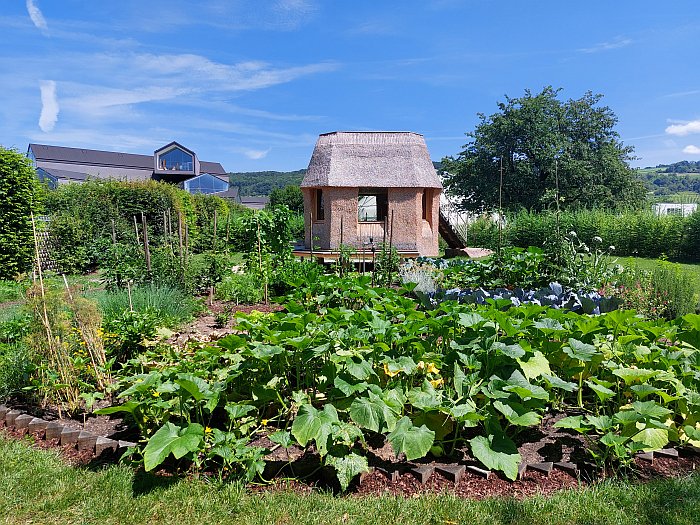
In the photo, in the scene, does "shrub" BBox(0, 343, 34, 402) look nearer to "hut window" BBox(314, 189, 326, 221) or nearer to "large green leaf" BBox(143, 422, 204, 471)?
"large green leaf" BBox(143, 422, 204, 471)

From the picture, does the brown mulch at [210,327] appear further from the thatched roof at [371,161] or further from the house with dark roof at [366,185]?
the thatched roof at [371,161]

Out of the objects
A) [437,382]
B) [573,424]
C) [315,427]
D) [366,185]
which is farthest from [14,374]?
[366,185]

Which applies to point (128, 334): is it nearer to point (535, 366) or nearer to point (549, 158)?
point (535, 366)

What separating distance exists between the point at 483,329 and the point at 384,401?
1.09 metres

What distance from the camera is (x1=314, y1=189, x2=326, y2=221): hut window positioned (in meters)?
18.7

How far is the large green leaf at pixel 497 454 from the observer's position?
3004 millimetres

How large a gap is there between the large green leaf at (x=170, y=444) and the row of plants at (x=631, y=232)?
16052 mm

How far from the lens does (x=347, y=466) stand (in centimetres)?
301

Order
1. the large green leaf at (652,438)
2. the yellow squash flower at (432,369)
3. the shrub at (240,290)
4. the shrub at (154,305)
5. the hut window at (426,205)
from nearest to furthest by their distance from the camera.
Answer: the large green leaf at (652,438), the yellow squash flower at (432,369), the shrub at (154,305), the shrub at (240,290), the hut window at (426,205)

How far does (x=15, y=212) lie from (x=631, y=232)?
21.6m

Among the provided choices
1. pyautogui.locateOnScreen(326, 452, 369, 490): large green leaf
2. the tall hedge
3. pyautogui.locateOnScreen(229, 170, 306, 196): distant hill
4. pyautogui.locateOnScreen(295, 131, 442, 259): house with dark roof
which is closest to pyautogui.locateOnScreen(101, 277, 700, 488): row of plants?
pyautogui.locateOnScreen(326, 452, 369, 490): large green leaf

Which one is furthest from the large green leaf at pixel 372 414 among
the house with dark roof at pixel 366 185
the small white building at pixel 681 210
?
the small white building at pixel 681 210

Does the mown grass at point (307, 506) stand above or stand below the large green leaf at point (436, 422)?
below

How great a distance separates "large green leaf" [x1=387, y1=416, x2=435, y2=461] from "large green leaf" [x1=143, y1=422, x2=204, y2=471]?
3.84ft
